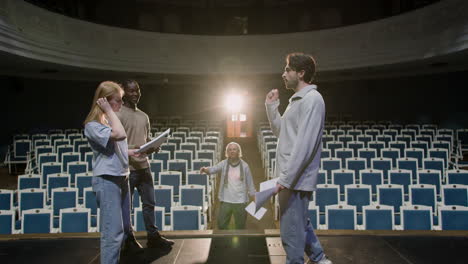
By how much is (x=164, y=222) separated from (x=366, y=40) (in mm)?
11671

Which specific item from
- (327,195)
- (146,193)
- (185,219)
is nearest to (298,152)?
(146,193)

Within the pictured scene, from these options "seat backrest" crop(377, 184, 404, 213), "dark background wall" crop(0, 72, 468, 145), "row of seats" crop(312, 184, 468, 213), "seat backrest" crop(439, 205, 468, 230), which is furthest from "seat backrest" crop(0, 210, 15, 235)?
"dark background wall" crop(0, 72, 468, 145)

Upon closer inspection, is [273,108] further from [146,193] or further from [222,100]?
[222,100]

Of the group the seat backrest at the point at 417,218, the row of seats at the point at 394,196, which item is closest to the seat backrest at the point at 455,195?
the row of seats at the point at 394,196

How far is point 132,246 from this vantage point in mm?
3168

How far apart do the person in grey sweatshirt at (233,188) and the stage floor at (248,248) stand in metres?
1.19

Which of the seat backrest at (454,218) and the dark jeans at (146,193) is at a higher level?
the dark jeans at (146,193)

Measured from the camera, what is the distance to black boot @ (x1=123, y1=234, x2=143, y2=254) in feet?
10.2

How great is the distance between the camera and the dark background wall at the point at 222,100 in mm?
14578

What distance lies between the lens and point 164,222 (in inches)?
192

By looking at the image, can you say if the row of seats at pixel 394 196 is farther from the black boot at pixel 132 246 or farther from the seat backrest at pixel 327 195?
the black boot at pixel 132 246

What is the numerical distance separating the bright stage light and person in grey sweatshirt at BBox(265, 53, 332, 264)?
1619cm

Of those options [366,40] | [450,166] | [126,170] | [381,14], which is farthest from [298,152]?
[381,14]

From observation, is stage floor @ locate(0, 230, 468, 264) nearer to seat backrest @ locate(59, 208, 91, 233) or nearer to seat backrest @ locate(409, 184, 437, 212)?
seat backrest @ locate(59, 208, 91, 233)
